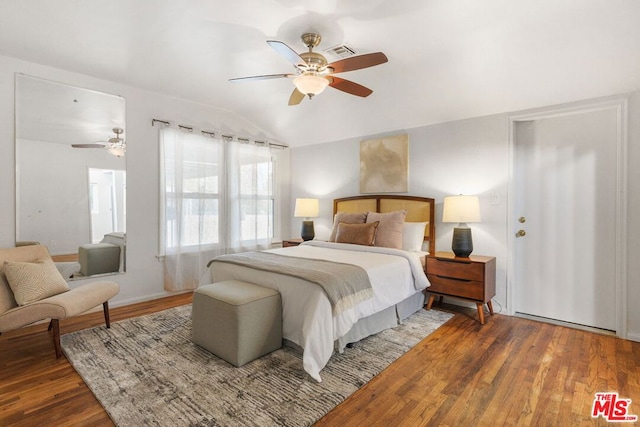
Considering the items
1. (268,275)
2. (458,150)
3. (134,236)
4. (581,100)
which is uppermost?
(581,100)

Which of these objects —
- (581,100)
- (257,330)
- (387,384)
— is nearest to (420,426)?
(387,384)

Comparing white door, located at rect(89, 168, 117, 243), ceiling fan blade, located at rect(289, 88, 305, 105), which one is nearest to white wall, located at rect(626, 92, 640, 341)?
ceiling fan blade, located at rect(289, 88, 305, 105)

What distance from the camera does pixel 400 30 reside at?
262cm

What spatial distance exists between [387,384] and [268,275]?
1.21m

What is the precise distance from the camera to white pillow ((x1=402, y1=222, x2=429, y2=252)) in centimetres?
377

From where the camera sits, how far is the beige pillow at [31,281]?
2.56m

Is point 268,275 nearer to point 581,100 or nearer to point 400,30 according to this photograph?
point 400,30

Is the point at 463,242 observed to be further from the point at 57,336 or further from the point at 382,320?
the point at 57,336

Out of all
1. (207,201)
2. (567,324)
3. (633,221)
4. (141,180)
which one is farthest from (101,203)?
(633,221)

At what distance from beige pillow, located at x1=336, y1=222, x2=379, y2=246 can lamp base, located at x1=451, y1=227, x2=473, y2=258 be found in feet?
2.91

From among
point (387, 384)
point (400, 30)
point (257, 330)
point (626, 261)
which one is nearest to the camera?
point (387, 384)

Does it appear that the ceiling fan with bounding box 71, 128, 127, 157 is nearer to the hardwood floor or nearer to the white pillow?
the hardwood floor

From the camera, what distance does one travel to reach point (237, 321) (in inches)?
89.7

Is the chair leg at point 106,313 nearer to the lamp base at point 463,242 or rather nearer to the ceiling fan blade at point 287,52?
the ceiling fan blade at point 287,52
